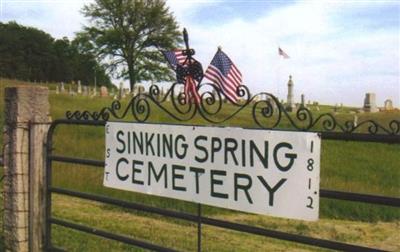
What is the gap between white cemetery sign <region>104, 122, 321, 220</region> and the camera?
144 inches

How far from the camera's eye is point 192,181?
4.28 m

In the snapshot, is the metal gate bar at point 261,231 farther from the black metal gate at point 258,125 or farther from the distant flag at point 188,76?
the distant flag at point 188,76

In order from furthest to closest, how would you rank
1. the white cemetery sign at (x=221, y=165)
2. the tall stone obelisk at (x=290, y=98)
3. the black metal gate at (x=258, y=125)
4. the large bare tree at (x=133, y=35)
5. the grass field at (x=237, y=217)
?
the large bare tree at (x=133, y=35) < the tall stone obelisk at (x=290, y=98) < the grass field at (x=237, y=217) < the white cemetery sign at (x=221, y=165) < the black metal gate at (x=258, y=125)

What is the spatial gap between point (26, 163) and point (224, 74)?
2274 mm

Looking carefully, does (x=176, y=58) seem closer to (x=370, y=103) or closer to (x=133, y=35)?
(x=370, y=103)

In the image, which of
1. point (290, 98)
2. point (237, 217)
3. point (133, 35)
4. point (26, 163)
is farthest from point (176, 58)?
point (133, 35)

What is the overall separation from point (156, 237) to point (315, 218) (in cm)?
422

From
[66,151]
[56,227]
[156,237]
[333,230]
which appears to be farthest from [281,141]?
[66,151]

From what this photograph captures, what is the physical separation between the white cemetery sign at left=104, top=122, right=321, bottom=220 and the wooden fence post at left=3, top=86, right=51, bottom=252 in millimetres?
929

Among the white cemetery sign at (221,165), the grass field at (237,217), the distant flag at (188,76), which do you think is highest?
the distant flag at (188,76)

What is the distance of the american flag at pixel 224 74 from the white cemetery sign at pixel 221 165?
436 mm

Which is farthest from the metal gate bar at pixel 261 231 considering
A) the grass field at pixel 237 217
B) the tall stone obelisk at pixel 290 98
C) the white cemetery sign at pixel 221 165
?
the tall stone obelisk at pixel 290 98

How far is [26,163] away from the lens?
553 centimetres

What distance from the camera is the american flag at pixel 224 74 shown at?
4429 millimetres
